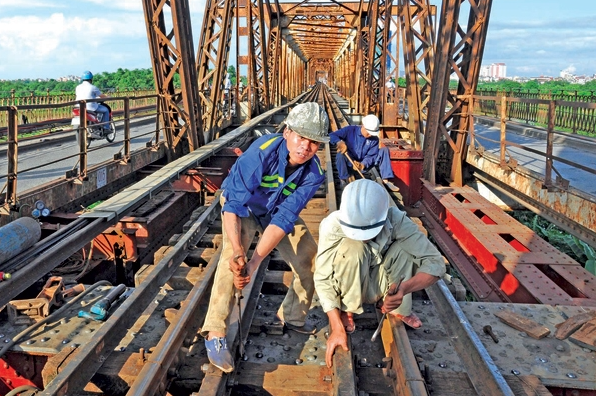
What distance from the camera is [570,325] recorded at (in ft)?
12.2

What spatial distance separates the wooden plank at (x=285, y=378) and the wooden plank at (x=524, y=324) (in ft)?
5.31

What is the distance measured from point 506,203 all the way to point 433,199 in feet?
4.90

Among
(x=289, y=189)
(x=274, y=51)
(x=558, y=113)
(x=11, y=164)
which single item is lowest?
(x=11, y=164)

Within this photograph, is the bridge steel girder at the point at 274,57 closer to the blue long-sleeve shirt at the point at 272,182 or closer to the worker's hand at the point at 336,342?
the blue long-sleeve shirt at the point at 272,182

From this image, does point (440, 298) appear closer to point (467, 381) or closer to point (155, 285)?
point (467, 381)

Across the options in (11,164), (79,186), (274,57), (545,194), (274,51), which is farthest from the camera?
(274,51)

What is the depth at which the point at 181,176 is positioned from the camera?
7.95 m

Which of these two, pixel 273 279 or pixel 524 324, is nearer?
pixel 524 324

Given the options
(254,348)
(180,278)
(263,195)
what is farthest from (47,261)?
(263,195)

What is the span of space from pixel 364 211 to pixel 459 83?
6.25 meters

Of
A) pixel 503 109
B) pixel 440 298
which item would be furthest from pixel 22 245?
pixel 503 109

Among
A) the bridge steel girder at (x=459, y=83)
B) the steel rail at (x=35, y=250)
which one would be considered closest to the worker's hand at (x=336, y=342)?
the steel rail at (x=35, y=250)

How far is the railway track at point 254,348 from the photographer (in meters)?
3.00

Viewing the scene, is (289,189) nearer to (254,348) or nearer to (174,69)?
(254,348)
